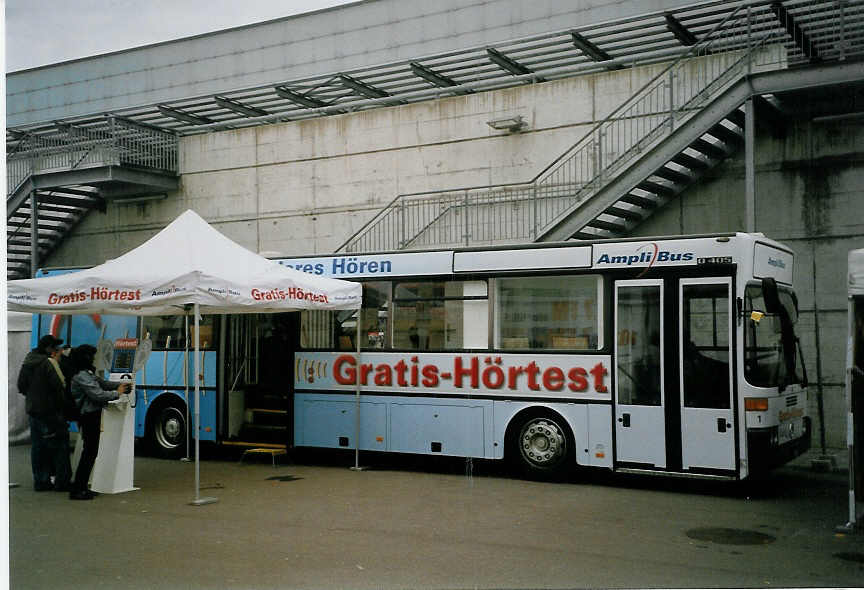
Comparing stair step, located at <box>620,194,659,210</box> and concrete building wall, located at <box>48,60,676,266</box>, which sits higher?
concrete building wall, located at <box>48,60,676,266</box>

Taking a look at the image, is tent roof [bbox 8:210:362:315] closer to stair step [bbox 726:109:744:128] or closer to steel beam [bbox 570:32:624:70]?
stair step [bbox 726:109:744:128]

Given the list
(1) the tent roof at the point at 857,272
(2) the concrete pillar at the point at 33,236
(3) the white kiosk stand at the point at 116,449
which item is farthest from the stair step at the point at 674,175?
(2) the concrete pillar at the point at 33,236

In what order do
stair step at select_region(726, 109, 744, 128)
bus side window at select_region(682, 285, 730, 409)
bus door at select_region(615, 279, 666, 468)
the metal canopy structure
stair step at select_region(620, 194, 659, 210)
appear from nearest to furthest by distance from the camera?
bus side window at select_region(682, 285, 730, 409), bus door at select_region(615, 279, 666, 468), stair step at select_region(726, 109, 744, 128), the metal canopy structure, stair step at select_region(620, 194, 659, 210)

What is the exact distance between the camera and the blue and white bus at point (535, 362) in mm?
10523

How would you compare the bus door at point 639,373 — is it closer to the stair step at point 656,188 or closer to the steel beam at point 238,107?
the stair step at point 656,188

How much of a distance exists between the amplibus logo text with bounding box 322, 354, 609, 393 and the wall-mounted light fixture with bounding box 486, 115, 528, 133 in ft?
21.6

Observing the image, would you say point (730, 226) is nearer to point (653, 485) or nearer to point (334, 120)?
point (653, 485)

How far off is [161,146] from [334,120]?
190 inches

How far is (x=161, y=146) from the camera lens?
2180cm

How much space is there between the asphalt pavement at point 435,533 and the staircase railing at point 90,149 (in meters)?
10.5

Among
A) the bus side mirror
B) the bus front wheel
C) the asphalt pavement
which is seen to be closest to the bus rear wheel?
the asphalt pavement

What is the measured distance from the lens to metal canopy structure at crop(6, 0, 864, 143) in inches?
573

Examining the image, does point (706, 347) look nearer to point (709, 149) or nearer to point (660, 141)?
point (660, 141)

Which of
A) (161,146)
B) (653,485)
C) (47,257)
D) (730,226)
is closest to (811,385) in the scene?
(730,226)
